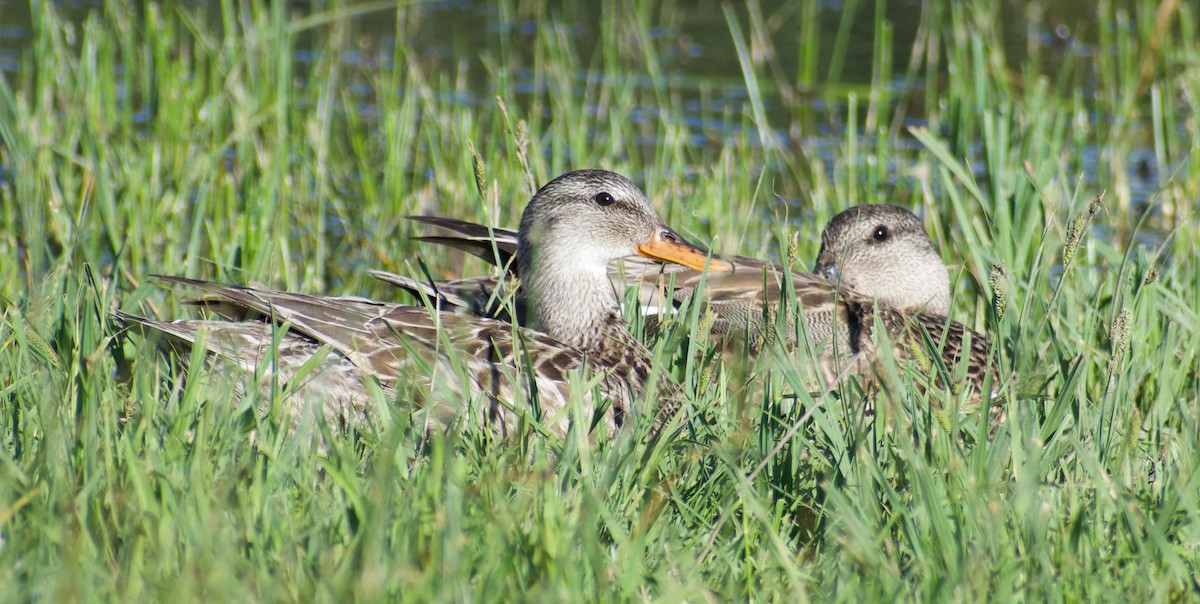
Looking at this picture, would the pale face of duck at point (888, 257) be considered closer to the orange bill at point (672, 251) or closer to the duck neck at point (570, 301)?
the orange bill at point (672, 251)

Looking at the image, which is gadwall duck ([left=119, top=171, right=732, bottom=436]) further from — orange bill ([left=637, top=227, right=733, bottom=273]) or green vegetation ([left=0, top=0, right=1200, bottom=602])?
green vegetation ([left=0, top=0, right=1200, bottom=602])

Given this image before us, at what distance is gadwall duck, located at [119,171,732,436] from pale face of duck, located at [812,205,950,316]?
99 centimetres

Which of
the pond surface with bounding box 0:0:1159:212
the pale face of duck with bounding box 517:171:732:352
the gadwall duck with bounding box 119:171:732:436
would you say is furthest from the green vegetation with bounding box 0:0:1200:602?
the pond surface with bounding box 0:0:1159:212

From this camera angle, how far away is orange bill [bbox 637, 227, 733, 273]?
4832 mm

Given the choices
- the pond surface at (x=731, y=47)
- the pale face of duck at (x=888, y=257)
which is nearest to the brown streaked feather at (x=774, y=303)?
the pale face of duck at (x=888, y=257)

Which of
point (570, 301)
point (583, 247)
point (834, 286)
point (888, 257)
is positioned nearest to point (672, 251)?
point (583, 247)

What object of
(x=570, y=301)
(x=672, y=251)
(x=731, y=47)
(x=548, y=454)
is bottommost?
(x=548, y=454)

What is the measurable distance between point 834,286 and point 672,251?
27.4 inches

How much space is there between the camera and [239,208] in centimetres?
630

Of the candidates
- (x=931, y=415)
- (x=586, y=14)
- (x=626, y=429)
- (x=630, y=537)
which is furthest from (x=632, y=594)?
(x=586, y=14)

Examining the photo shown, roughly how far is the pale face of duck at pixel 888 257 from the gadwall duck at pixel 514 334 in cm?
99

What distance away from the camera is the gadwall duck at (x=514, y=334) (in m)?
3.71

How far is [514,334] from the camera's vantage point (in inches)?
136

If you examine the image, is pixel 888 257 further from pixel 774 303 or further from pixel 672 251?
pixel 672 251
